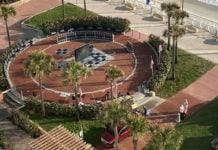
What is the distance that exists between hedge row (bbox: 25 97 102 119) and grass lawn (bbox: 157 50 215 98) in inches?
351

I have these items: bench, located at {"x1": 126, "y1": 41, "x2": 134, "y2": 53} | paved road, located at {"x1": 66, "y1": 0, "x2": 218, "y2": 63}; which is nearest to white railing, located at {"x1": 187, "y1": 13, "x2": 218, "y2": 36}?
paved road, located at {"x1": 66, "y1": 0, "x2": 218, "y2": 63}

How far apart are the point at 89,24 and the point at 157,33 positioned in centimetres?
998

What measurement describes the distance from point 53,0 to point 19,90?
91.0 ft

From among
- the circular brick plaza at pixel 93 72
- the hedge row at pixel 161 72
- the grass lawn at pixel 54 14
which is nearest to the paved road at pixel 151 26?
the grass lawn at pixel 54 14

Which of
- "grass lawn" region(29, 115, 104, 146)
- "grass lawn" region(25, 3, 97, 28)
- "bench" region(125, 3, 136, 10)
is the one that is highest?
"bench" region(125, 3, 136, 10)

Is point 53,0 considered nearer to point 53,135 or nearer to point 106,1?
point 106,1

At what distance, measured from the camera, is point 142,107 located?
50312 mm

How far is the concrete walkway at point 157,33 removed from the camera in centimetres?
4991

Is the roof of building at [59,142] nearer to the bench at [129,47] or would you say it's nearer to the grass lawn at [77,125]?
the grass lawn at [77,125]

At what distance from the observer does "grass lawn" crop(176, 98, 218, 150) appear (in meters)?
43.4

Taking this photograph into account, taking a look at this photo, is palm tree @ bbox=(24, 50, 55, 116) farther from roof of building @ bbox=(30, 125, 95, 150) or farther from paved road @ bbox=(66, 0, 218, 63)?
paved road @ bbox=(66, 0, 218, 63)

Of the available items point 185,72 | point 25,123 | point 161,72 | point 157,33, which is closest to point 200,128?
point 161,72

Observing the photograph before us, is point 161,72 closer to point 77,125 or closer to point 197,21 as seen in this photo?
point 77,125

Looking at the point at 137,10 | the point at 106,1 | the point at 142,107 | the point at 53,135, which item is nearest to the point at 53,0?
the point at 106,1
